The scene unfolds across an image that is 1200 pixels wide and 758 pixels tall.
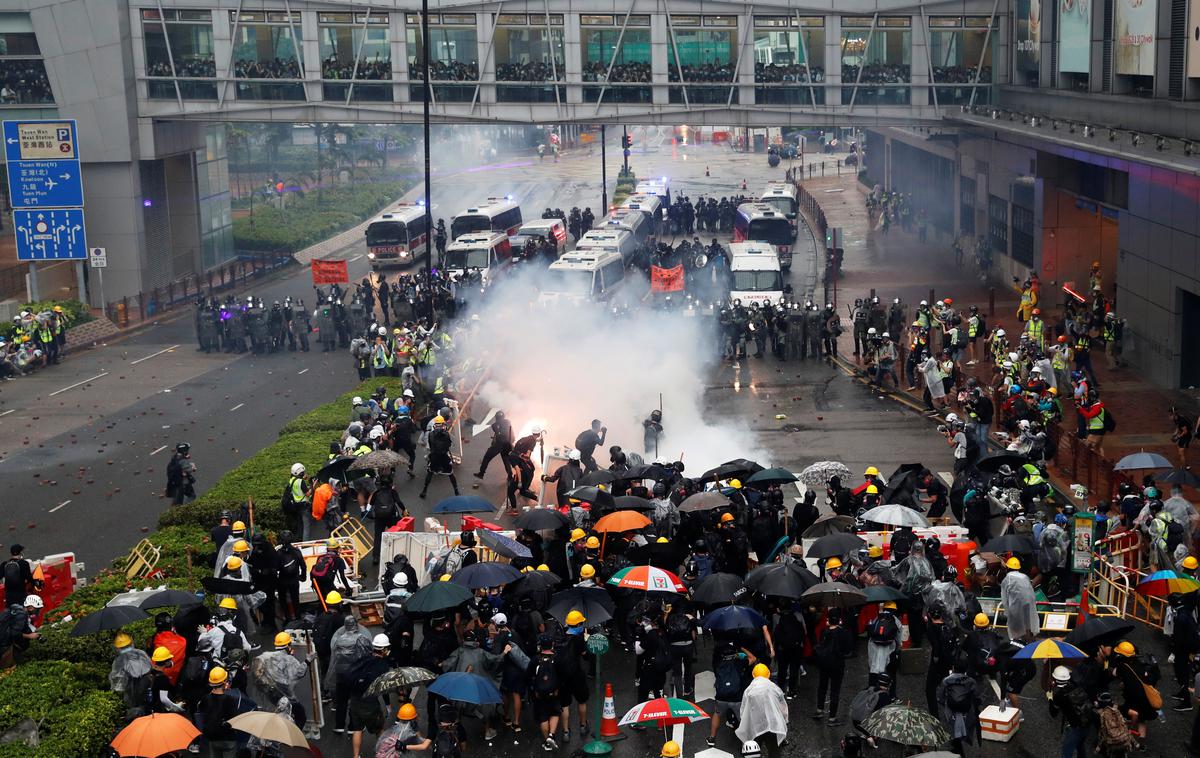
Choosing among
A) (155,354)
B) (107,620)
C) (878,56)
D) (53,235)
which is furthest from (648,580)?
(878,56)

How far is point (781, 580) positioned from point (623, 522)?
297 cm

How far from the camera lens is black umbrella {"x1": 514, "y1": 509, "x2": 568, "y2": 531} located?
1748 centimetres

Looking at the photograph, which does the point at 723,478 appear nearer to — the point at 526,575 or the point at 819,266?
the point at 526,575

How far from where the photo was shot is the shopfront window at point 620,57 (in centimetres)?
4428

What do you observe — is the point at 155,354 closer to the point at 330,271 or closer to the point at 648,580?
the point at 330,271

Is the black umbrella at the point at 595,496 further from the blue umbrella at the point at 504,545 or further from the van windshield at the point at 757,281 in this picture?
the van windshield at the point at 757,281

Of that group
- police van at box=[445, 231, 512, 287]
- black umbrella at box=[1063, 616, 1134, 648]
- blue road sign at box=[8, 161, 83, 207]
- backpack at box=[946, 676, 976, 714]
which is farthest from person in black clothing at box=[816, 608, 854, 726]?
blue road sign at box=[8, 161, 83, 207]

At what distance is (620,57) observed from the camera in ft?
146

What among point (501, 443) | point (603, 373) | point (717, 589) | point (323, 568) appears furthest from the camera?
point (603, 373)

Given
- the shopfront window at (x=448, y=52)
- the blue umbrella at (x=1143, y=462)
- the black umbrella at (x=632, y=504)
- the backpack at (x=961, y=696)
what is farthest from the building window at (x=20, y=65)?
the backpack at (x=961, y=696)

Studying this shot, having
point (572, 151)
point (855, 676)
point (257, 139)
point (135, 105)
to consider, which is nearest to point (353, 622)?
point (855, 676)

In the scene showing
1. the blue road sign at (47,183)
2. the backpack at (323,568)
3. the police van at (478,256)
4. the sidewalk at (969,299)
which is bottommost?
the sidewalk at (969,299)

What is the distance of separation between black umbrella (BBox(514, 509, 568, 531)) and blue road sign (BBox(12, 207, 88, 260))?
25602 millimetres

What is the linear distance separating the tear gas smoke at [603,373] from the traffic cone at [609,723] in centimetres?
1020
